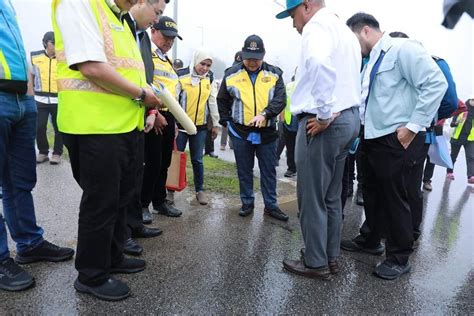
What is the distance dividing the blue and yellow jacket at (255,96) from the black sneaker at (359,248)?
1.39m

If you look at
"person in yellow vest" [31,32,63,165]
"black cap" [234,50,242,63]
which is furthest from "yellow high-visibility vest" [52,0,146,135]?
"person in yellow vest" [31,32,63,165]

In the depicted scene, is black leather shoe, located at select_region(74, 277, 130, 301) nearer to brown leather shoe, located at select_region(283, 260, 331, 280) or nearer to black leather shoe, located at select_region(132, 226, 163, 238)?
black leather shoe, located at select_region(132, 226, 163, 238)

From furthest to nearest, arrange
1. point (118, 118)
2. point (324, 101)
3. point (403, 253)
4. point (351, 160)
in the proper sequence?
point (351, 160)
point (403, 253)
point (324, 101)
point (118, 118)

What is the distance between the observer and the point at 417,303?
8.32 ft

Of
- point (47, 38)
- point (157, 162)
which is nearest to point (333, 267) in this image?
point (157, 162)

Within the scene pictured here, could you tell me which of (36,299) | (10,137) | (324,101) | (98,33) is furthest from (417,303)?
(10,137)

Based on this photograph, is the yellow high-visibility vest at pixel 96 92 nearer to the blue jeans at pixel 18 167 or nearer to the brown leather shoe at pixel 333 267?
the blue jeans at pixel 18 167

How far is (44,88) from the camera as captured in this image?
6074mm

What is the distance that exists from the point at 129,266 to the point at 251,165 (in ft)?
6.38

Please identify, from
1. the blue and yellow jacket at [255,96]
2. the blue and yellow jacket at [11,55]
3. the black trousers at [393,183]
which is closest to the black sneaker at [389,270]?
the black trousers at [393,183]

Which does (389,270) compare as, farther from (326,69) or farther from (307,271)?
(326,69)

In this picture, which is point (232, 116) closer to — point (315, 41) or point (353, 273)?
point (315, 41)

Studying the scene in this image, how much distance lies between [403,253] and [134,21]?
2.73 meters

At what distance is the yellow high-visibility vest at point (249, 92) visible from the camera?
3.93 metres
